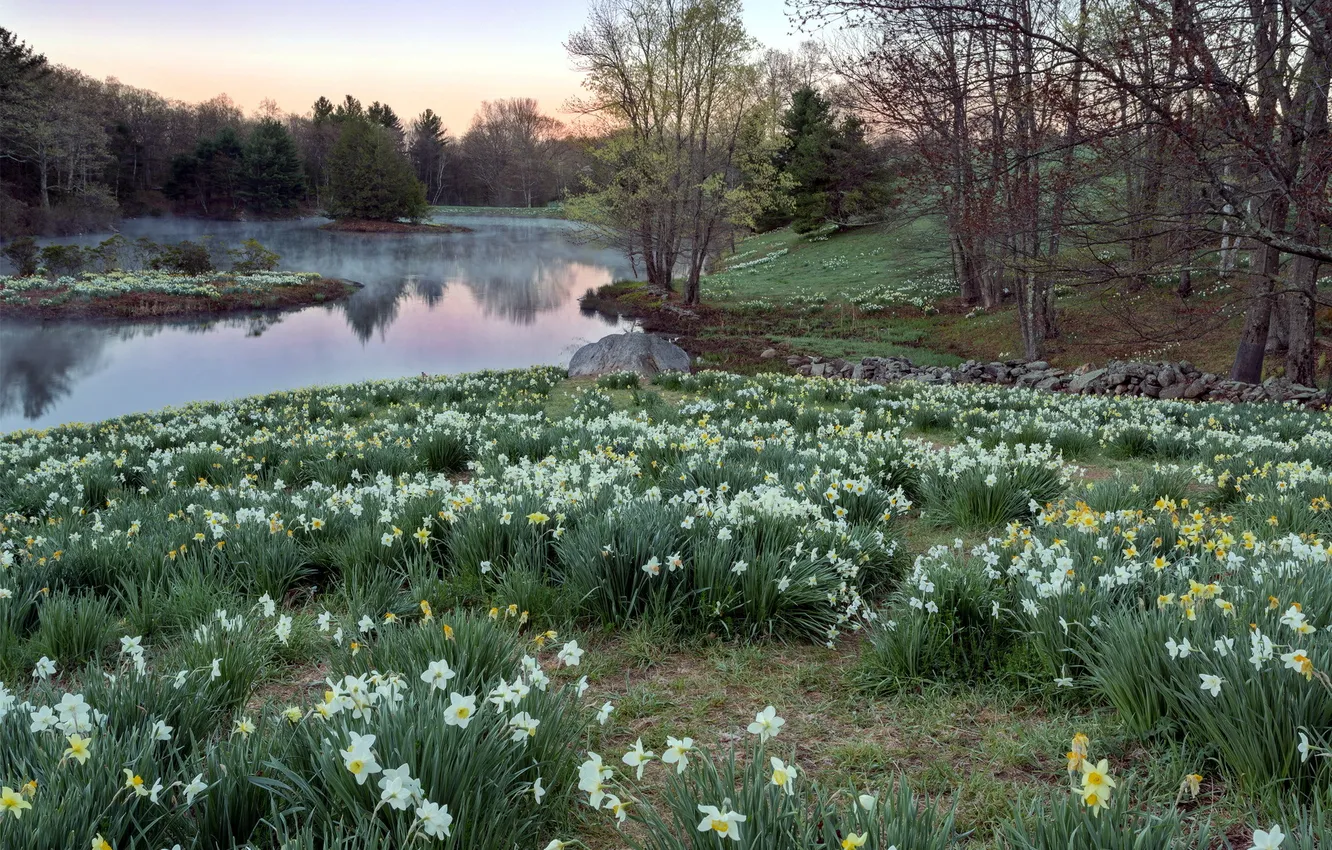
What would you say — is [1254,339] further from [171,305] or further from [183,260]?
[183,260]

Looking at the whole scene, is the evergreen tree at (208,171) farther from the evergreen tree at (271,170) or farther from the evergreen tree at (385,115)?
the evergreen tree at (385,115)

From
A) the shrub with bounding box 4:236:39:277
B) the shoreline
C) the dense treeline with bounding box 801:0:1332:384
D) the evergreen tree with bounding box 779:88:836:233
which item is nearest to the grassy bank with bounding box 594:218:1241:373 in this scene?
the dense treeline with bounding box 801:0:1332:384

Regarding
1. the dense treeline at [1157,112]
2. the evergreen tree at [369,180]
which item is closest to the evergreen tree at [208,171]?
the evergreen tree at [369,180]

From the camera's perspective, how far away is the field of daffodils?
63.2 inches

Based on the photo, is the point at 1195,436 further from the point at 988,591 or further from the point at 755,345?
the point at 755,345

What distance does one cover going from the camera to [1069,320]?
22219 mm

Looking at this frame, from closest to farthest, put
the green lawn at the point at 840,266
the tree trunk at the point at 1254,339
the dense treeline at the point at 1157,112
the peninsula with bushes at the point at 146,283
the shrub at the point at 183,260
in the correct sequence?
the dense treeline at the point at 1157,112
the tree trunk at the point at 1254,339
the peninsula with bushes at the point at 146,283
the green lawn at the point at 840,266
the shrub at the point at 183,260

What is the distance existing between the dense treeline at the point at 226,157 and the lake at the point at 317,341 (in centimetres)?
440

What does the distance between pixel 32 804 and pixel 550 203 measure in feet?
283

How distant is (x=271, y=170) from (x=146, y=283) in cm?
3267

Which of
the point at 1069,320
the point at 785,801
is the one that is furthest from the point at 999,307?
the point at 785,801

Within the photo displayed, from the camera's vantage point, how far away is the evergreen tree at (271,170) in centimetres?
5491

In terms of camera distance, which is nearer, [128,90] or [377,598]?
[377,598]

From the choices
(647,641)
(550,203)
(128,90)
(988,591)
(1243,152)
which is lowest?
(647,641)
